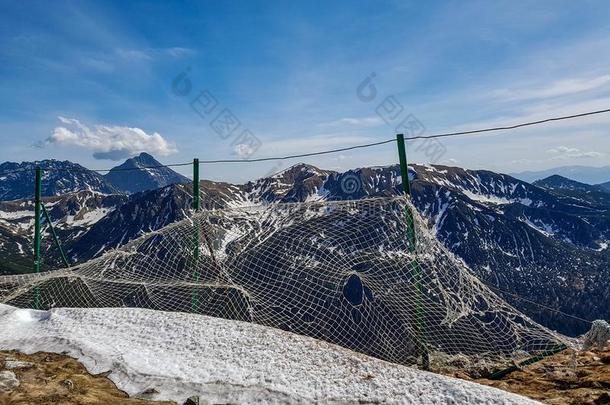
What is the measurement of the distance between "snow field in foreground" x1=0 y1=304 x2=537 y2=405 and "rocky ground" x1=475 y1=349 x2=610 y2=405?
1.11m

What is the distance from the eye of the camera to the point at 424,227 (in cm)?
952

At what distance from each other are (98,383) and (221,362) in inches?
68.8

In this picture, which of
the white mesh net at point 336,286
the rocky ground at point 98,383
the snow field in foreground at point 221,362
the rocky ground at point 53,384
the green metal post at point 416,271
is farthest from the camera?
the white mesh net at point 336,286

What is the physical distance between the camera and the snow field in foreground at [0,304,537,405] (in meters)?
6.43

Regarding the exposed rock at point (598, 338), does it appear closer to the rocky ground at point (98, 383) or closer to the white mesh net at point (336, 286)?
the white mesh net at point (336, 286)

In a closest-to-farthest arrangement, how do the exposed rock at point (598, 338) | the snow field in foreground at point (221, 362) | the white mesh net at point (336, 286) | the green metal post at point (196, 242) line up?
the snow field in foreground at point (221, 362) < the white mesh net at point (336, 286) < the exposed rock at point (598, 338) < the green metal post at point (196, 242)

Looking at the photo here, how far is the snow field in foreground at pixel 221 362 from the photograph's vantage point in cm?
643

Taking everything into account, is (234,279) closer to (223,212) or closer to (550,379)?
(223,212)

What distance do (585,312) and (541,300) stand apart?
14.7 m

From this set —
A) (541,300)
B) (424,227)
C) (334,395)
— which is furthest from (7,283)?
(541,300)

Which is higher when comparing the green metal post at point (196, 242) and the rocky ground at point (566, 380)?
the green metal post at point (196, 242)

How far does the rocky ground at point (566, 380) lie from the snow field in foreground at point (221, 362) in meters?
1.11

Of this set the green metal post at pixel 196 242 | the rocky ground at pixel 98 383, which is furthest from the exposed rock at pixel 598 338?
the green metal post at pixel 196 242

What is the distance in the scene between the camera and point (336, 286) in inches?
400
